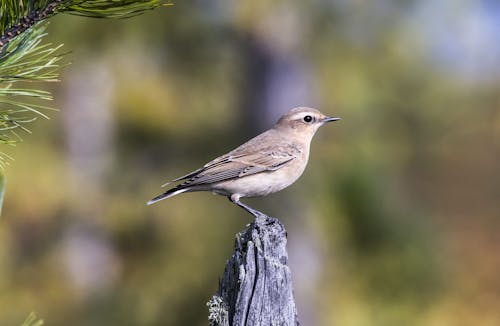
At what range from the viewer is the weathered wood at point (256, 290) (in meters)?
3.66

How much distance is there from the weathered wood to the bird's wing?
231 cm

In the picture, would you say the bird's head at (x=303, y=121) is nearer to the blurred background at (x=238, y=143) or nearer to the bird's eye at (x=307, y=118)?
the bird's eye at (x=307, y=118)

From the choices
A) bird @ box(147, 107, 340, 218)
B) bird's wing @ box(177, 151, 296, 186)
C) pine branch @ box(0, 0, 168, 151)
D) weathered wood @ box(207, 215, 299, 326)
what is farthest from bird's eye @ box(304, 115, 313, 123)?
pine branch @ box(0, 0, 168, 151)

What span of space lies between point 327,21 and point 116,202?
→ 18.4 feet

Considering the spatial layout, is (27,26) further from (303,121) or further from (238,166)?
(303,121)

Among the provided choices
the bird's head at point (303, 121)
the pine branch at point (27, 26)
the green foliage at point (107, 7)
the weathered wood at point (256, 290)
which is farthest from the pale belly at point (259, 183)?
the green foliage at point (107, 7)

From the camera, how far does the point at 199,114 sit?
14234mm

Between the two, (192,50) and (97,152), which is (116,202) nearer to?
(192,50)

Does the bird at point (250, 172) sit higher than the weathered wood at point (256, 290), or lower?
lower

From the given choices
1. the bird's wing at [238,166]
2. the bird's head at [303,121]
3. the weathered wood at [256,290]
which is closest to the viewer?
the weathered wood at [256,290]

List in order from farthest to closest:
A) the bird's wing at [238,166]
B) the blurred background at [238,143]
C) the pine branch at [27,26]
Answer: the blurred background at [238,143] → the bird's wing at [238,166] → the pine branch at [27,26]

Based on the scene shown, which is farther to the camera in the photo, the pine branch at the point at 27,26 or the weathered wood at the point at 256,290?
the weathered wood at the point at 256,290

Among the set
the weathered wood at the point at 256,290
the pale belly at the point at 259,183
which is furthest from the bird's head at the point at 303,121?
the weathered wood at the point at 256,290

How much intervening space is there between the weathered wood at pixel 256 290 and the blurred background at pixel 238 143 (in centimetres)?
→ 654
